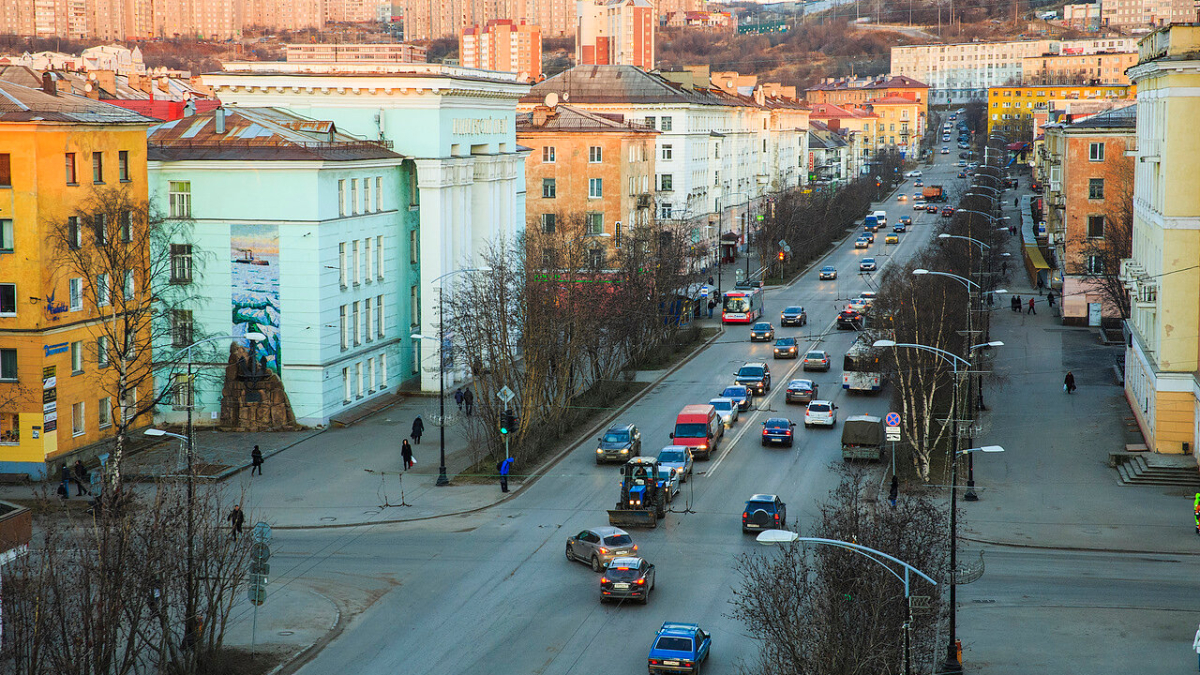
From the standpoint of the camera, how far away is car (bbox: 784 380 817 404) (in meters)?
61.5

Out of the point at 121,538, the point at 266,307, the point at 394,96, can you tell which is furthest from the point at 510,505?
the point at 394,96

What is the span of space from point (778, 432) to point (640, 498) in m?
12.0

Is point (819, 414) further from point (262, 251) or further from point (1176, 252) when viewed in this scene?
point (262, 251)

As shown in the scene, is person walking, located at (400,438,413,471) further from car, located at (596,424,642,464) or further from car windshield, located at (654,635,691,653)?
car windshield, located at (654,635,691,653)

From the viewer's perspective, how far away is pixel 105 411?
51.0 meters

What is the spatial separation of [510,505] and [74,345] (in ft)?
55.1

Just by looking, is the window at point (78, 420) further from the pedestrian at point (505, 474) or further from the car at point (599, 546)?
the car at point (599, 546)

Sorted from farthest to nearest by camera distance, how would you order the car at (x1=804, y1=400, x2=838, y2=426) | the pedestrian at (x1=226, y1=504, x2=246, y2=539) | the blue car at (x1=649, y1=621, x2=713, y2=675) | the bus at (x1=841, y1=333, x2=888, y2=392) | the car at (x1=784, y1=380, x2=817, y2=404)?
the bus at (x1=841, y1=333, x2=888, y2=392) → the car at (x1=784, y1=380, x2=817, y2=404) → the car at (x1=804, y1=400, x2=838, y2=426) → the pedestrian at (x1=226, y1=504, x2=246, y2=539) → the blue car at (x1=649, y1=621, x2=713, y2=675)

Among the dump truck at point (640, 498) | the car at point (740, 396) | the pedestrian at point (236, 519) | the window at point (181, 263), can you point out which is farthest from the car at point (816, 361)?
the pedestrian at point (236, 519)

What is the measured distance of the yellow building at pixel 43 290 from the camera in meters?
47.3

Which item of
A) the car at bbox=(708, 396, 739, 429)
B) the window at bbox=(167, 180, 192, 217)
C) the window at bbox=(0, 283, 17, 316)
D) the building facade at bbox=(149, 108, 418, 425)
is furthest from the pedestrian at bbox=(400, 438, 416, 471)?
the window at bbox=(167, 180, 192, 217)

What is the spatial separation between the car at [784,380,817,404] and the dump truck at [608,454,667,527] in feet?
63.9

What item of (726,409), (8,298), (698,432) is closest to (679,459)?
(698,432)

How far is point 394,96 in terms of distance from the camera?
2489 inches
